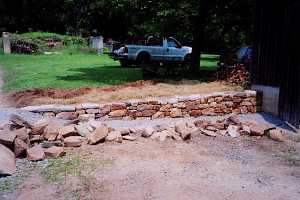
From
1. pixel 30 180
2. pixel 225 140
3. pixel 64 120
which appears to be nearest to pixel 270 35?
pixel 225 140

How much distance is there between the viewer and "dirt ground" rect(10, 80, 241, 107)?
37.0 feet

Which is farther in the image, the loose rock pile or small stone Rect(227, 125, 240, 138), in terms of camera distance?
small stone Rect(227, 125, 240, 138)

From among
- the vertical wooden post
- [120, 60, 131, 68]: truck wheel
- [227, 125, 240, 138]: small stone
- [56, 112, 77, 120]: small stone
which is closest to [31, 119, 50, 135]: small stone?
[56, 112, 77, 120]: small stone

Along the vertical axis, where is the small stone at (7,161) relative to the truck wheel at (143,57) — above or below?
below

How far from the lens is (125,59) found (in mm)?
23250

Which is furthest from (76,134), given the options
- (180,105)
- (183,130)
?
(180,105)

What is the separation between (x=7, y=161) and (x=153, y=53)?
1787cm

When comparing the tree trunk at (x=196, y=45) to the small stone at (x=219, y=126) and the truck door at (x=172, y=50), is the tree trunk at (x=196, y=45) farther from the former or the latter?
the small stone at (x=219, y=126)

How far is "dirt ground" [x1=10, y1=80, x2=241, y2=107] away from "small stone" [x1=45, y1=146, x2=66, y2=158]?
383 cm

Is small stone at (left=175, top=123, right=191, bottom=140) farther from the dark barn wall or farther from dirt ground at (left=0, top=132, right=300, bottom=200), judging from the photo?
the dark barn wall

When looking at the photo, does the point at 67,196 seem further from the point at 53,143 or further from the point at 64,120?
the point at 64,120

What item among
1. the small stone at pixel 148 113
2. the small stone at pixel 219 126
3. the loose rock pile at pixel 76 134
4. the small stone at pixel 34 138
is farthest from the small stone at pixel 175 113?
the small stone at pixel 34 138

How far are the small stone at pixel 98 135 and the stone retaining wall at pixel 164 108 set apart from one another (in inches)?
70.8

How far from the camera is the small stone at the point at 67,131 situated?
7809mm
